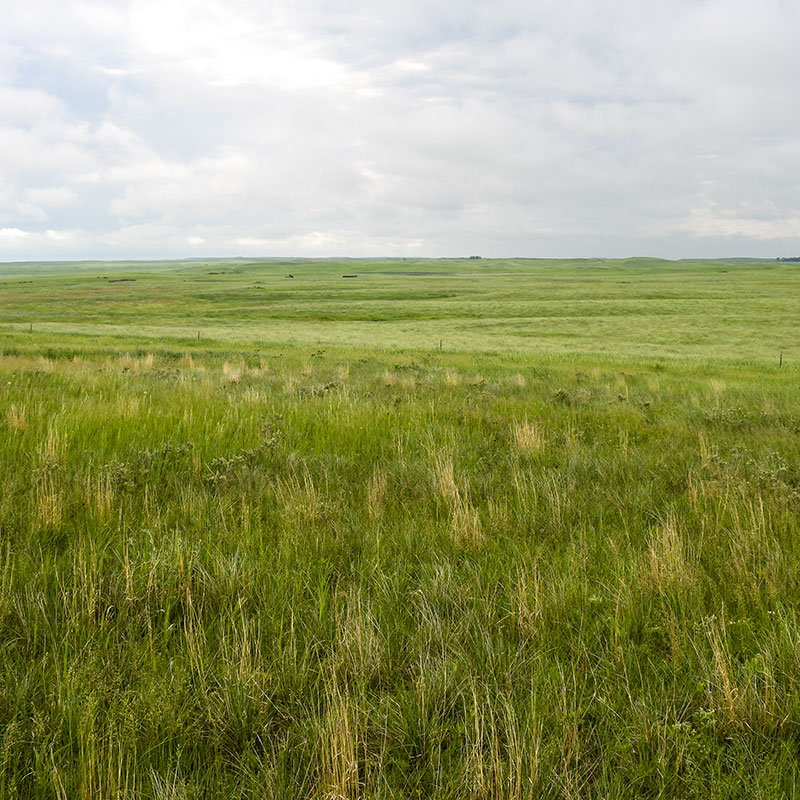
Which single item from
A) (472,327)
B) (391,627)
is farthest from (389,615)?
(472,327)

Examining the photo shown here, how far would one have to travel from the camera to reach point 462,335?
126ft

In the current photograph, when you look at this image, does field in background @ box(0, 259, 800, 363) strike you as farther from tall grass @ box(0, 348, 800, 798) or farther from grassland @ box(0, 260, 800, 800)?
tall grass @ box(0, 348, 800, 798)

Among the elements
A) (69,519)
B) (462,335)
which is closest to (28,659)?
(69,519)

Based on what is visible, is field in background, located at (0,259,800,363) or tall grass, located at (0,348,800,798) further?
field in background, located at (0,259,800,363)

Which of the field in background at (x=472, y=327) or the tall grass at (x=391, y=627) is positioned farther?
the field in background at (x=472, y=327)

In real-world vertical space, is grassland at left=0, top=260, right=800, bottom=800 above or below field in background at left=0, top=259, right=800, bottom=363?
below

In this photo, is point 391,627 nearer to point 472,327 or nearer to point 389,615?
point 389,615

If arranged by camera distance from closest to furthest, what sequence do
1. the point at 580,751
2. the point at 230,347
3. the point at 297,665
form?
the point at 580,751, the point at 297,665, the point at 230,347

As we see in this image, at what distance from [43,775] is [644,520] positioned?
13.0 feet

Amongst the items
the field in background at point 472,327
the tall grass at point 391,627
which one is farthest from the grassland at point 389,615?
the field in background at point 472,327

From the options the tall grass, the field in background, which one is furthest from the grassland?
the field in background

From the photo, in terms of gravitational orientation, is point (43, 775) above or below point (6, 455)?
below

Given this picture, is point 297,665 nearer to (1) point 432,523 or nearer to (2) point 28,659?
(2) point 28,659

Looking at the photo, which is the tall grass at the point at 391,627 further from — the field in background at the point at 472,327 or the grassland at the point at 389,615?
the field in background at the point at 472,327
